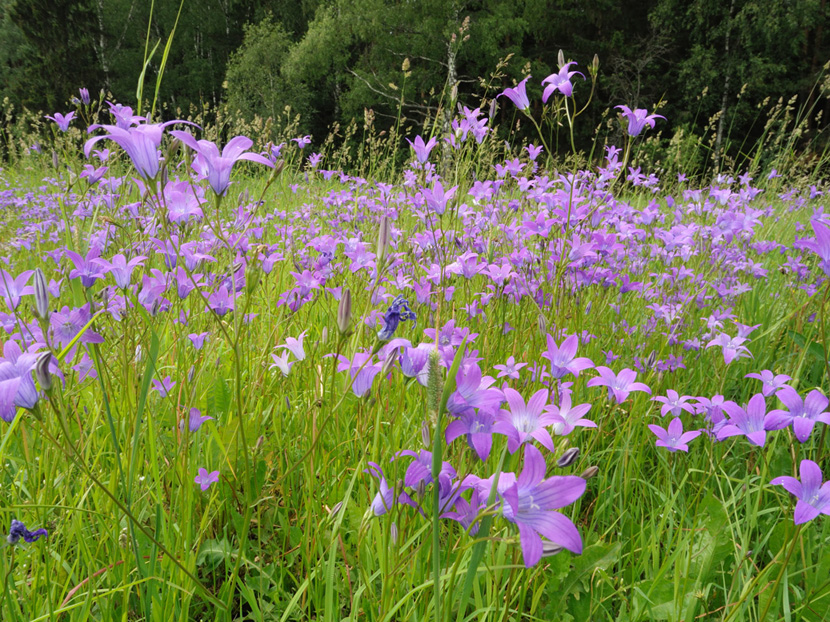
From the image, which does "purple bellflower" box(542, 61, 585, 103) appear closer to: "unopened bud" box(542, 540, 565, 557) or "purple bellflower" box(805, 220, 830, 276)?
"purple bellflower" box(805, 220, 830, 276)

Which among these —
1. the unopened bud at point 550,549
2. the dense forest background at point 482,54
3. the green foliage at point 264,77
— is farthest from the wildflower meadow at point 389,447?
the green foliage at point 264,77

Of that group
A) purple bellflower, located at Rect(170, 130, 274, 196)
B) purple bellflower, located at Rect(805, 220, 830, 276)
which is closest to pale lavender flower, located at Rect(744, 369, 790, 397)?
purple bellflower, located at Rect(805, 220, 830, 276)

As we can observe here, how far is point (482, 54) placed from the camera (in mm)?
20688

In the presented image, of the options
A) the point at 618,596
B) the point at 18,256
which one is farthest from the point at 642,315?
the point at 18,256

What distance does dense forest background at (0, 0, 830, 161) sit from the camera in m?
18.7

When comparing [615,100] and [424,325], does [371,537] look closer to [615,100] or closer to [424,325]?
[424,325]

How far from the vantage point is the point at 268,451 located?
166 cm

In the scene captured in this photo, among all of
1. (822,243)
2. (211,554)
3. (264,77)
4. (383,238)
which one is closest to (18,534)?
(211,554)

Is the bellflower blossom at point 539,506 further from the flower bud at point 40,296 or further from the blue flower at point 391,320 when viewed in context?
the flower bud at point 40,296

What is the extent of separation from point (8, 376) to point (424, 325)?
160 cm

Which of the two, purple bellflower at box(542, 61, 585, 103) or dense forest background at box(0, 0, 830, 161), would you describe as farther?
dense forest background at box(0, 0, 830, 161)

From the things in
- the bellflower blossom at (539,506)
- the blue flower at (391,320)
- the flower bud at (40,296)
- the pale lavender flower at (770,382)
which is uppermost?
the flower bud at (40,296)

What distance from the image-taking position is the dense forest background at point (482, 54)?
18.7 metres

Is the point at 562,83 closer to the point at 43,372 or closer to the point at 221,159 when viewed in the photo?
the point at 221,159
